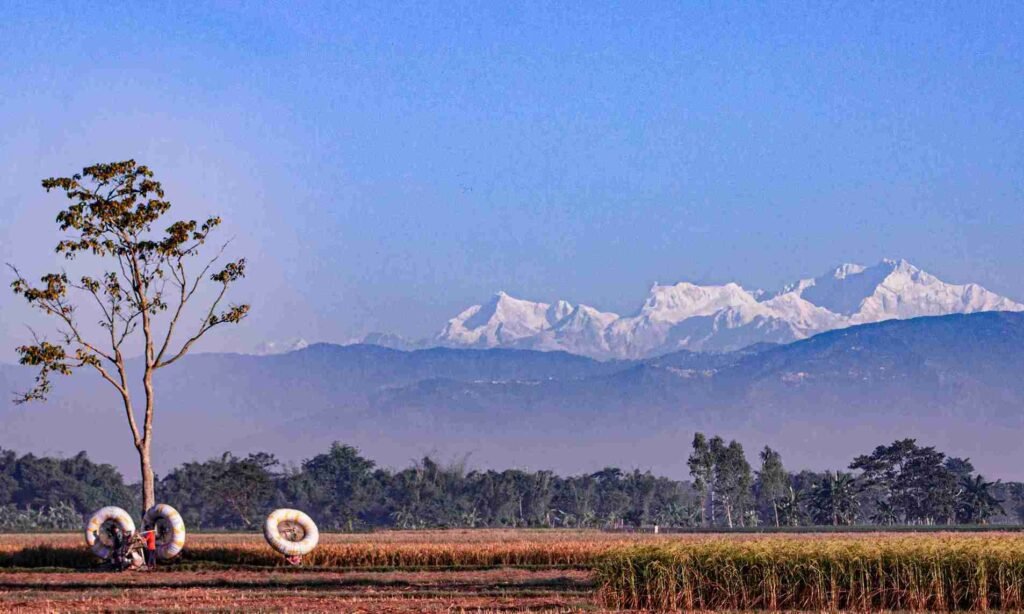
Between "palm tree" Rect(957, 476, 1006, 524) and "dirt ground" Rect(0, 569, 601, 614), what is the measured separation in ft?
314

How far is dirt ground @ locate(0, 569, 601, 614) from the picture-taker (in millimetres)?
37281

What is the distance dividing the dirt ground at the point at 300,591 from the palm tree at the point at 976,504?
95.8m

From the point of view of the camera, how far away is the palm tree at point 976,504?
136 meters

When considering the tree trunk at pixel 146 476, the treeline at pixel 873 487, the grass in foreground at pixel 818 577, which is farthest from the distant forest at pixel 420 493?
the grass in foreground at pixel 818 577

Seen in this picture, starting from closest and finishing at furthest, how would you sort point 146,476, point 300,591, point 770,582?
point 770,582 → point 300,591 → point 146,476

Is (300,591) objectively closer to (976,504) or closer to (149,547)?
(149,547)

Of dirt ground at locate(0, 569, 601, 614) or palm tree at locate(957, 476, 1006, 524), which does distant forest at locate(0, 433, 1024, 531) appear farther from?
dirt ground at locate(0, 569, 601, 614)

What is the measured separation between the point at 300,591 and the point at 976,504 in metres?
107

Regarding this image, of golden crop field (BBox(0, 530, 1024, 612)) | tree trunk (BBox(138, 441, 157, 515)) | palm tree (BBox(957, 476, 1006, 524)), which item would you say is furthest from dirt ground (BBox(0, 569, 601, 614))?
palm tree (BBox(957, 476, 1006, 524))

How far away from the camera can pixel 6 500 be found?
180 meters

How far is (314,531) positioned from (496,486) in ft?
414

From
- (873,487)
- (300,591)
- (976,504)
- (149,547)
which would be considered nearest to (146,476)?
(149,547)

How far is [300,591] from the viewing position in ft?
138

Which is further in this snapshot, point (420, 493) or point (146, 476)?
point (420, 493)
